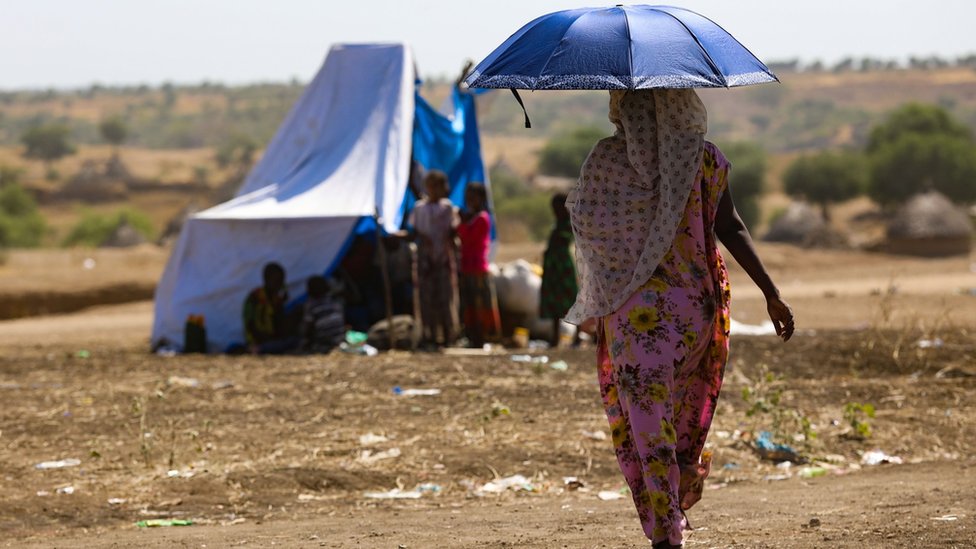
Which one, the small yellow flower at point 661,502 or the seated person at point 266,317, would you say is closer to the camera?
the small yellow flower at point 661,502

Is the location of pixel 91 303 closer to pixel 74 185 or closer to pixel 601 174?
pixel 601 174

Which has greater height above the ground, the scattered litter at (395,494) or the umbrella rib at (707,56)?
the umbrella rib at (707,56)

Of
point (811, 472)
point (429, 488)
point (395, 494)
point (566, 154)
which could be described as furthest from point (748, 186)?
point (395, 494)

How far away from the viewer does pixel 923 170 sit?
96.9ft

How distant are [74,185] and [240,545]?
39281mm

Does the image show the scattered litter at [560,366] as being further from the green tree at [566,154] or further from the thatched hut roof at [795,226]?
the green tree at [566,154]

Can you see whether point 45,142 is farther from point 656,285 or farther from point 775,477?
point 656,285

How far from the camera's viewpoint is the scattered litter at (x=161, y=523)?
545 centimetres

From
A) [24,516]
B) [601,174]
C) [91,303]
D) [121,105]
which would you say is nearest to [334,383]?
[24,516]

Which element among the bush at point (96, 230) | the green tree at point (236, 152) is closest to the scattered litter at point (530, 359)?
the bush at point (96, 230)

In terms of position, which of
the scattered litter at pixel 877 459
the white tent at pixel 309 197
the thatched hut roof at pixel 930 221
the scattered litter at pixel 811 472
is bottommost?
the thatched hut roof at pixel 930 221

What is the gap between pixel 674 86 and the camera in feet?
12.7

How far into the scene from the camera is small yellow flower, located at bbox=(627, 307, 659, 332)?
13.5ft

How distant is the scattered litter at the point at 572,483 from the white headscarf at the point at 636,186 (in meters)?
2.10
